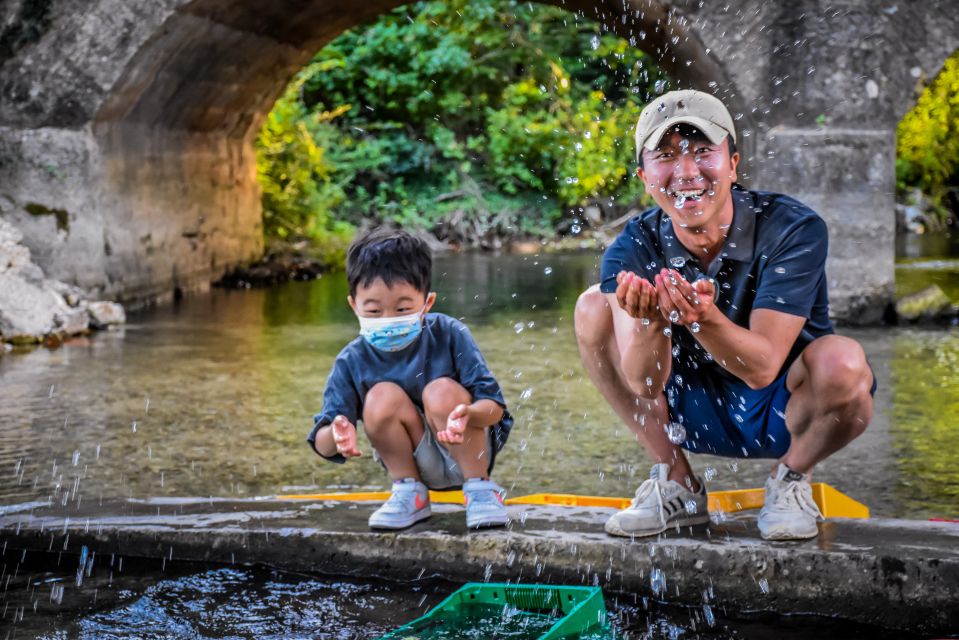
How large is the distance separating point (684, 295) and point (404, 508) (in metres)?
1.02

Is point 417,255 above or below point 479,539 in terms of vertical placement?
above

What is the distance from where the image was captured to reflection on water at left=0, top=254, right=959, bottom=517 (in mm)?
4277

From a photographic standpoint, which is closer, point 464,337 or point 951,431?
point 464,337

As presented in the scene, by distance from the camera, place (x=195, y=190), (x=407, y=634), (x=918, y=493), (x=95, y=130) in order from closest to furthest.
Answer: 1. (x=407, y=634)
2. (x=918, y=493)
3. (x=95, y=130)
4. (x=195, y=190)

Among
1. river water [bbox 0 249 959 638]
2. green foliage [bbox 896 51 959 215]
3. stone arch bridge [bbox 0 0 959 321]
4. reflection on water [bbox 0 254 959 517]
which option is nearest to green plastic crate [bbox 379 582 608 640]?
river water [bbox 0 249 959 638]

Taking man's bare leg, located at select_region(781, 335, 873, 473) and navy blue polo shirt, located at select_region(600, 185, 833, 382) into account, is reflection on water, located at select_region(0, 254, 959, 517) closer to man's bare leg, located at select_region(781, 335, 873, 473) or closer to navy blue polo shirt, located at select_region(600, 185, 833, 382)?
man's bare leg, located at select_region(781, 335, 873, 473)

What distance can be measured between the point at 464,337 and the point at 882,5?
522 cm

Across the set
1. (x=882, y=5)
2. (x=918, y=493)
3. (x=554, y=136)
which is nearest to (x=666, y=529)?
(x=918, y=493)

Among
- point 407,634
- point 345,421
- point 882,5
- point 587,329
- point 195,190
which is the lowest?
point 407,634

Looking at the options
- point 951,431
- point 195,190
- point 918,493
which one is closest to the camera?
point 918,493

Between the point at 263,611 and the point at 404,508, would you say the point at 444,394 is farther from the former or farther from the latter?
the point at 263,611

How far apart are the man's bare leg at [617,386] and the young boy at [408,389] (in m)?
0.27

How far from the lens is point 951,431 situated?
492 centimetres

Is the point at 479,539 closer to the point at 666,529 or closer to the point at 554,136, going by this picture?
the point at 666,529
